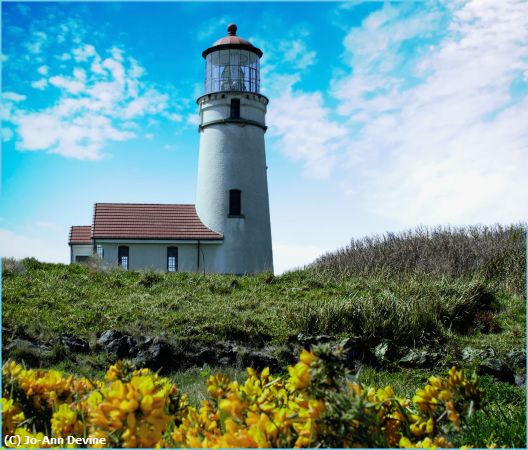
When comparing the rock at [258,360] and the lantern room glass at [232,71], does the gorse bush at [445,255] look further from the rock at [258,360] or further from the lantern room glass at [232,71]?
the lantern room glass at [232,71]

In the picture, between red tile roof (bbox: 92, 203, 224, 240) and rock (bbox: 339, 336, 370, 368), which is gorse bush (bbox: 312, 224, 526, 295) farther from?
red tile roof (bbox: 92, 203, 224, 240)

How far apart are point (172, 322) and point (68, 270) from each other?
16.1 feet

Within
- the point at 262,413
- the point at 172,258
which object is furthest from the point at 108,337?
the point at 172,258

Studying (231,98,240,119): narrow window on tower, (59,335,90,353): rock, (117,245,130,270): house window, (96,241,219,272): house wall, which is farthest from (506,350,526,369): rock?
(117,245,130,270): house window

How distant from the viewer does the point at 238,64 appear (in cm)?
2297

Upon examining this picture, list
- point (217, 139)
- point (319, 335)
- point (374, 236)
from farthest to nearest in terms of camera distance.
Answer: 1. point (217, 139)
2. point (374, 236)
3. point (319, 335)

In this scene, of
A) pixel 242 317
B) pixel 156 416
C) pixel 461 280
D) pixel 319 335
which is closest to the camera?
pixel 156 416

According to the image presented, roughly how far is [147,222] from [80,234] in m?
3.13

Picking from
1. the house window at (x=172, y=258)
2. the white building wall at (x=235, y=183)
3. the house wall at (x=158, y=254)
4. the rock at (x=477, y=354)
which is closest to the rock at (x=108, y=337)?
the rock at (x=477, y=354)

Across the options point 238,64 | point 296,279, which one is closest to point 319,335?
point 296,279

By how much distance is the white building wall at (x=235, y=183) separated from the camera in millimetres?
22094

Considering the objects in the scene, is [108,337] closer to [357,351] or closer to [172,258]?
[357,351]

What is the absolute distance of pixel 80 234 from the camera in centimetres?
2355

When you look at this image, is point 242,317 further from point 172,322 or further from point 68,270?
point 68,270
